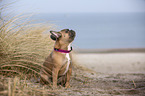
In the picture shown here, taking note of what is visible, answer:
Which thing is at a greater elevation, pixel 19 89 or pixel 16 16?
pixel 16 16

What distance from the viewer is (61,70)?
3209mm

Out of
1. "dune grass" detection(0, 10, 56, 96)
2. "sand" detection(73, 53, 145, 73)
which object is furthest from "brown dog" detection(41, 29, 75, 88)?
"sand" detection(73, 53, 145, 73)

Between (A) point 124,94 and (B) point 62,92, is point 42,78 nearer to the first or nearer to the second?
(B) point 62,92

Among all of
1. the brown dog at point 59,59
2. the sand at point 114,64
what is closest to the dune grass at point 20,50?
the brown dog at point 59,59

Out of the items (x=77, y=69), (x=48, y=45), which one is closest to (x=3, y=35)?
(x=48, y=45)

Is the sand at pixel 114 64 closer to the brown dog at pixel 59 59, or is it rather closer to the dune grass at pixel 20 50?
the dune grass at pixel 20 50

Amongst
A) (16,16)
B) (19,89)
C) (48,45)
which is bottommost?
(19,89)

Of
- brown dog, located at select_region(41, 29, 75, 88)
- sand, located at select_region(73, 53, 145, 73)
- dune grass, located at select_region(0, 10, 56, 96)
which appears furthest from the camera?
sand, located at select_region(73, 53, 145, 73)

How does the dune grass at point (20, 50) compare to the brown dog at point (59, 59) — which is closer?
the brown dog at point (59, 59)

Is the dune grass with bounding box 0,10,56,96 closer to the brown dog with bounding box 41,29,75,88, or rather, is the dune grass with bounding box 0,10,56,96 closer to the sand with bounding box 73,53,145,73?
the brown dog with bounding box 41,29,75,88

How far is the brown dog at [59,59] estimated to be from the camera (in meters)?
3.12

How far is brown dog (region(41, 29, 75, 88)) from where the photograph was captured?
3.12 metres

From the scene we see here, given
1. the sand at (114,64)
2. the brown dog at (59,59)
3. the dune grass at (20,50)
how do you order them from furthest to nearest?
1. the sand at (114,64)
2. the dune grass at (20,50)
3. the brown dog at (59,59)

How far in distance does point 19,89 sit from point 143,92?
2046mm
